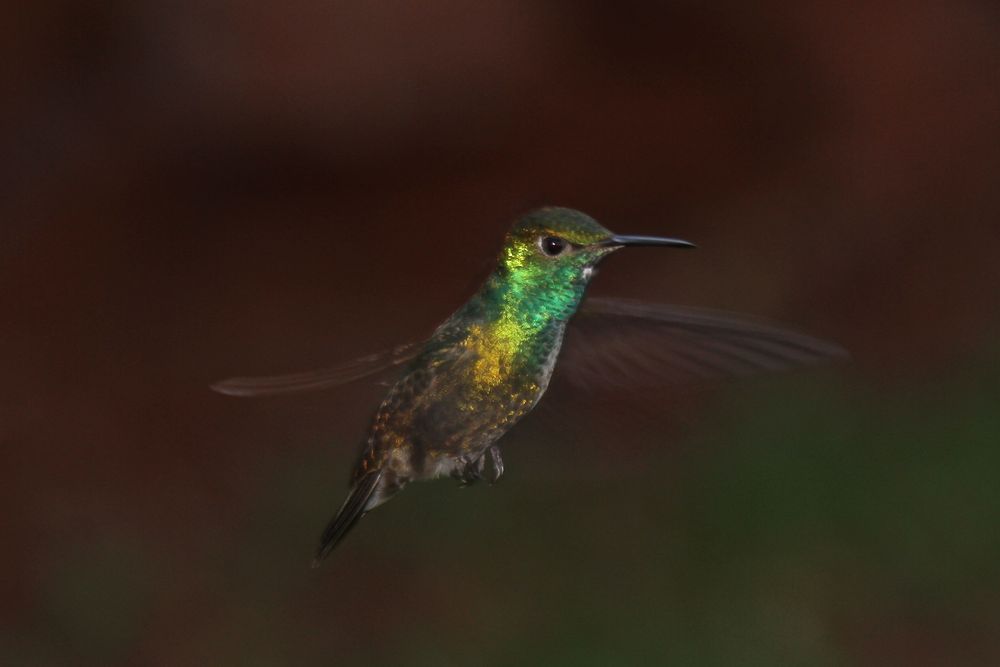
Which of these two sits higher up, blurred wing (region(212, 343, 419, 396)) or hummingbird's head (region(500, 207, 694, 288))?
hummingbird's head (region(500, 207, 694, 288))

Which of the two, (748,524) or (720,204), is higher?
(720,204)

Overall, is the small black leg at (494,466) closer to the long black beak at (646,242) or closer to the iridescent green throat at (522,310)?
the iridescent green throat at (522,310)

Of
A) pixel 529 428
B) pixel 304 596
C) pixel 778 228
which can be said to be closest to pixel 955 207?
pixel 778 228

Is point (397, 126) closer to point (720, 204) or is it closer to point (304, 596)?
point (720, 204)

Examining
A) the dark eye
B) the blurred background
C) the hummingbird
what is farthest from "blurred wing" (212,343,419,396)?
the blurred background

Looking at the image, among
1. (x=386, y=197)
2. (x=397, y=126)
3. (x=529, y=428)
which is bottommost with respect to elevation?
(x=386, y=197)

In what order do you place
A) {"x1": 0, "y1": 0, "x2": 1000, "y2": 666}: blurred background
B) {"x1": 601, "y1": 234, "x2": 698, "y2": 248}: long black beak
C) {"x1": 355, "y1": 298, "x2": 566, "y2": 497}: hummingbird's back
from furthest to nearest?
{"x1": 0, "y1": 0, "x2": 1000, "y2": 666}: blurred background, {"x1": 355, "y1": 298, "x2": 566, "y2": 497}: hummingbird's back, {"x1": 601, "y1": 234, "x2": 698, "y2": 248}: long black beak

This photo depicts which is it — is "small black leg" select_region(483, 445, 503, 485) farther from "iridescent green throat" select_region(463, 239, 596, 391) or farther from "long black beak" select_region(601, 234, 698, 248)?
"long black beak" select_region(601, 234, 698, 248)
